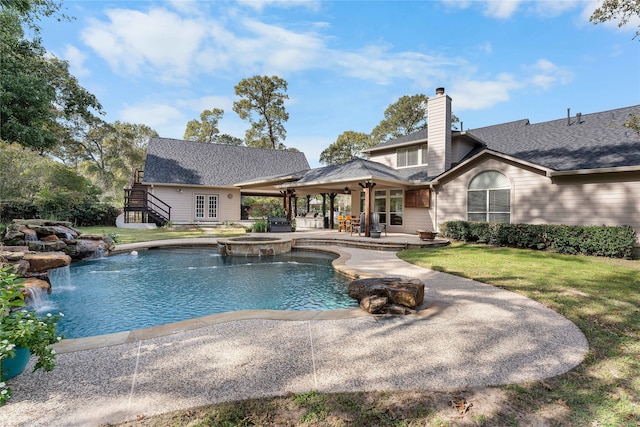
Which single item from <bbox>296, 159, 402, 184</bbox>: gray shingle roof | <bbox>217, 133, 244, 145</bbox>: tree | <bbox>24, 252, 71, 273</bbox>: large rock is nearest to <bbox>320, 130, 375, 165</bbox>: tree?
<bbox>217, 133, 244, 145</bbox>: tree

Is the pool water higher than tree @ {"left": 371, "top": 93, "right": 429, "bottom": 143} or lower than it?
lower

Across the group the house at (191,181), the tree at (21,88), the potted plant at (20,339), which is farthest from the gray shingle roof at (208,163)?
the potted plant at (20,339)

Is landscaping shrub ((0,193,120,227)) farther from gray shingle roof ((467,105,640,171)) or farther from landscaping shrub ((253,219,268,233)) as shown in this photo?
gray shingle roof ((467,105,640,171))

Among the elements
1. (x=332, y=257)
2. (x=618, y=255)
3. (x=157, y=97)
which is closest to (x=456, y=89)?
(x=618, y=255)

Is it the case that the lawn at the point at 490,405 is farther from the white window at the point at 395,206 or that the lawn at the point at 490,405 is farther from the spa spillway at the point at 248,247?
the white window at the point at 395,206

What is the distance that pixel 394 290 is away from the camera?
173 inches

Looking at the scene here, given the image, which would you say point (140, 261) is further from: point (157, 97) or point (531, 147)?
point (157, 97)

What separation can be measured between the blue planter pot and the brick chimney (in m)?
14.0

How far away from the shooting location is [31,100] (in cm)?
1014

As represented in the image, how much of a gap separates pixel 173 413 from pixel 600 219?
1237cm

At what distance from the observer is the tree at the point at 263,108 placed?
1292 inches

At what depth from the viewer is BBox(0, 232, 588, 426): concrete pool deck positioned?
218 centimetres

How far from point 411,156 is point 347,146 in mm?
17089

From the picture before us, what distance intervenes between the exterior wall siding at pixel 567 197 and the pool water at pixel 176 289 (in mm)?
7450
